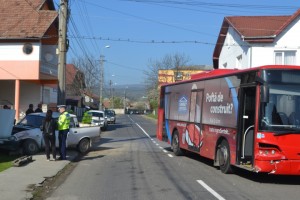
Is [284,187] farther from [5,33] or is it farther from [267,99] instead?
[5,33]

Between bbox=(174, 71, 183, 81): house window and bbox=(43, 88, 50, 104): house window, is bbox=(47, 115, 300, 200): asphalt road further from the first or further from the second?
bbox=(174, 71, 183, 81): house window

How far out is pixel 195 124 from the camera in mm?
16109

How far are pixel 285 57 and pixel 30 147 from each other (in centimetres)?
1936

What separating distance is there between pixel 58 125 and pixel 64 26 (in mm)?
6809

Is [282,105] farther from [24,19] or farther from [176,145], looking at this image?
[24,19]

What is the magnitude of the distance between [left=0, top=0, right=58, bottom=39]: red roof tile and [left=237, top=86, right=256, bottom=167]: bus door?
20.1 metres

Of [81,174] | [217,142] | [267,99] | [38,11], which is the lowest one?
[81,174]

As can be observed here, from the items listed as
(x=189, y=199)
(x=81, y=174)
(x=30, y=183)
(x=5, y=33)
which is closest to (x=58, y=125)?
(x=81, y=174)

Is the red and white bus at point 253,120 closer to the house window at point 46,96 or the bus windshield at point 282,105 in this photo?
the bus windshield at point 282,105

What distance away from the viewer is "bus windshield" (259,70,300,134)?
439 inches

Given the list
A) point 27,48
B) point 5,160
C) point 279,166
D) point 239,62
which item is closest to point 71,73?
point 27,48

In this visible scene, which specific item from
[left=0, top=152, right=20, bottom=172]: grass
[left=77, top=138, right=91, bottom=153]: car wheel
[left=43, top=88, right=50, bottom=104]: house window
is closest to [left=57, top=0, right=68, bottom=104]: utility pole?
[left=77, top=138, right=91, bottom=153]: car wheel

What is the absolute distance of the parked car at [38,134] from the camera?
1675 cm

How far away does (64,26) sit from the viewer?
69.0ft
